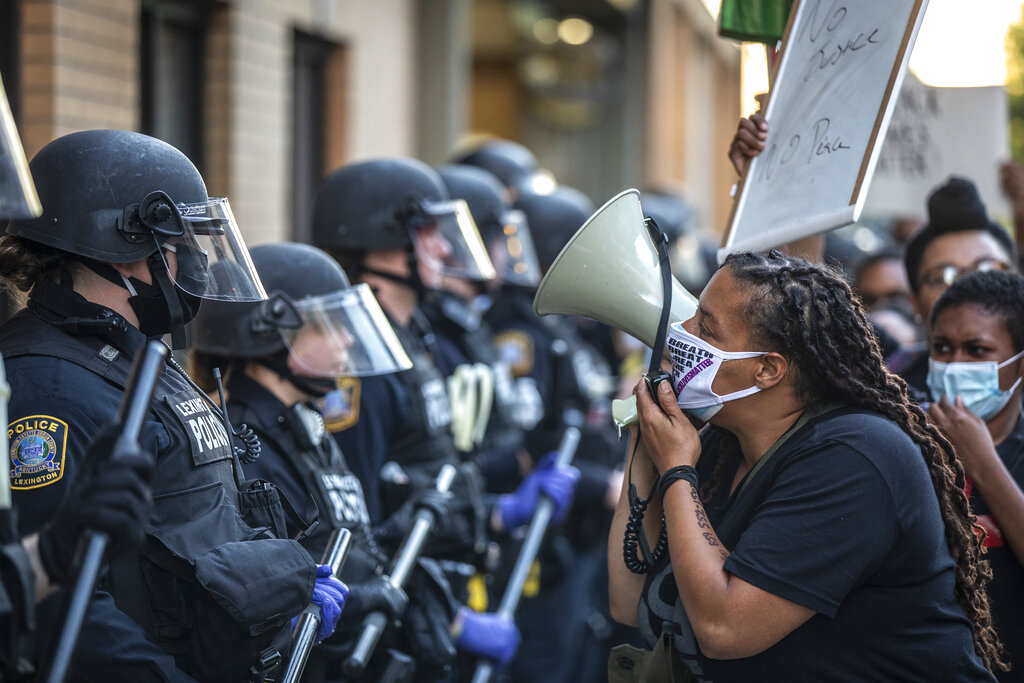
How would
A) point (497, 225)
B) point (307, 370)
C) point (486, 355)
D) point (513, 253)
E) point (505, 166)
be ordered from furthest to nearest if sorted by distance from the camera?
point (505, 166)
point (513, 253)
point (497, 225)
point (486, 355)
point (307, 370)

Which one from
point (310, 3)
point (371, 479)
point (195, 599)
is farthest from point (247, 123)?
point (195, 599)

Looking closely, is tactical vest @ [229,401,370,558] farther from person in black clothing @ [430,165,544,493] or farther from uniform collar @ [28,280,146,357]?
person in black clothing @ [430,165,544,493]

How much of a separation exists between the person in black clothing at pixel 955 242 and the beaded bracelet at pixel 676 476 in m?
1.92

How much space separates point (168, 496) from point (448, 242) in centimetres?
239

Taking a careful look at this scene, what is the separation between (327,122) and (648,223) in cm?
512

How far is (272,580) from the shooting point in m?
2.31

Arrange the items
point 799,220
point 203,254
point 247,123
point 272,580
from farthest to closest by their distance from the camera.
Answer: point 247,123 → point 799,220 → point 203,254 → point 272,580

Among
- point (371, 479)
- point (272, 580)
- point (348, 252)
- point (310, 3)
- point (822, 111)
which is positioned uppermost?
point (310, 3)

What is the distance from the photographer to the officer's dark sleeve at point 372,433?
12.6 ft

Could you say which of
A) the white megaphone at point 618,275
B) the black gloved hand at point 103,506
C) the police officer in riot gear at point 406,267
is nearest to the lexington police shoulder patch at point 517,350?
the police officer in riot gear at point 406,267

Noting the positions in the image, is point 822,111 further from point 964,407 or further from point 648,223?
point 964,407

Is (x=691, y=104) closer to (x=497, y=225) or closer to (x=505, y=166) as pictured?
(x=505, y=166)

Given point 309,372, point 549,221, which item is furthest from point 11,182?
point 549,221

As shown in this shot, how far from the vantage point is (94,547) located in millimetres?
1747
